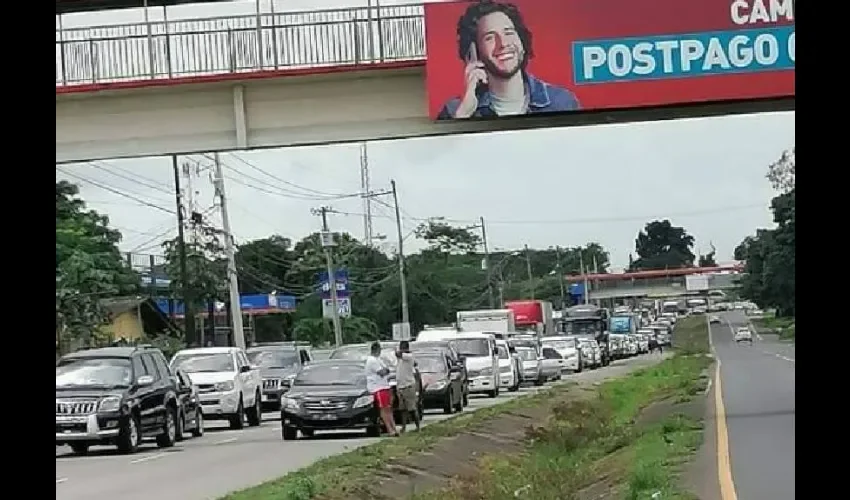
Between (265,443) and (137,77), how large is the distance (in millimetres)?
5361

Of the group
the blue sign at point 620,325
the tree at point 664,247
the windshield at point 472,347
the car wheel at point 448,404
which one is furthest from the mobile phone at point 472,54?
the blue sign at point 620,325

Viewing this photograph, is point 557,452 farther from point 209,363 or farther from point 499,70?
point 209,363

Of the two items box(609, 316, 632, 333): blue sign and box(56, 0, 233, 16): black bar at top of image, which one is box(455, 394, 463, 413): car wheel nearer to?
box(609, 316, 632, 333): blue sign

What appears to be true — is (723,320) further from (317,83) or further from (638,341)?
(638,341)

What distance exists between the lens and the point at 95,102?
55.9 ft

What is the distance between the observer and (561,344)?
3612cm

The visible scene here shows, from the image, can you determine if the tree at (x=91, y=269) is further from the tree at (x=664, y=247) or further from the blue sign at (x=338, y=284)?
the tree at (x=664, y=247)

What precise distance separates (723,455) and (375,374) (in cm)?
519

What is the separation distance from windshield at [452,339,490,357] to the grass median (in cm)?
226

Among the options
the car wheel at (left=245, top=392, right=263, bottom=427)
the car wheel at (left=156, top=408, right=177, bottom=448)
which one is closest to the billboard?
the car wheel at (left=156, top=408, right=177, bottom=448)

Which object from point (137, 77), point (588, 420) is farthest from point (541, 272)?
point (137, 77)

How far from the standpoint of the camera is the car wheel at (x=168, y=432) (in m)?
18.6

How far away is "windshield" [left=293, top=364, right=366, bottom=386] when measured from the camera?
1845 centimetres

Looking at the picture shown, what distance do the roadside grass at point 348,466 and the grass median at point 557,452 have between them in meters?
0.01
